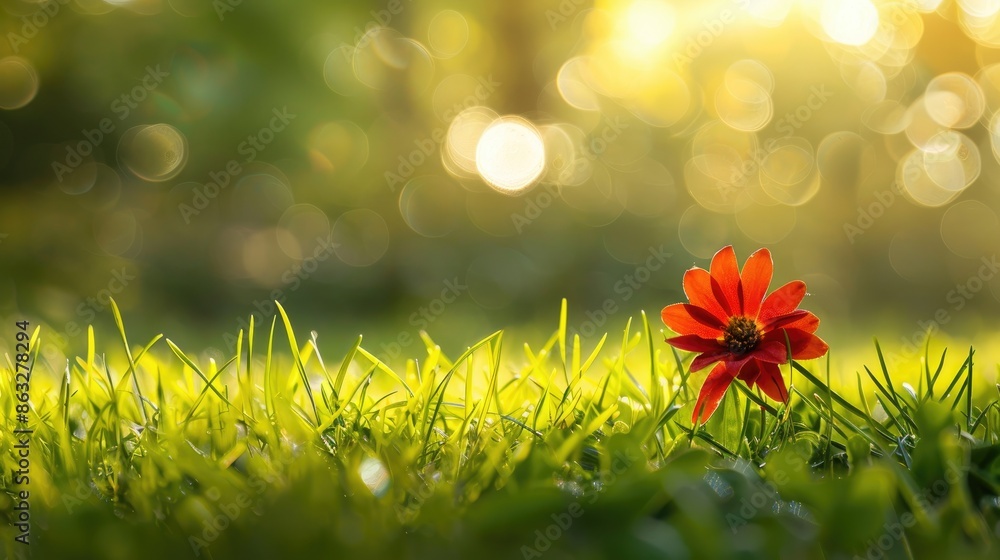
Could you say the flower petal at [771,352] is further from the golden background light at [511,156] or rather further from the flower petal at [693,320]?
the golden background light at [511,156]

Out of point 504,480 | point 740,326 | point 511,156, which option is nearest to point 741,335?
point 740,326

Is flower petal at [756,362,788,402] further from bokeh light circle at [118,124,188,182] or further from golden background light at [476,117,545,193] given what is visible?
golden background light at [476,117,545,193]

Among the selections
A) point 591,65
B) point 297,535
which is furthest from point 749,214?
point 297,535

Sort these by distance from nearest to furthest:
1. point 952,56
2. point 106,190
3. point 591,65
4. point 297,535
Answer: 1. point 297,535
2. point 106,190
3. point 952,56
4. point 591,65

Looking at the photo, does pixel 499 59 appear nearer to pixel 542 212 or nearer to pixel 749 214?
pixel 542 212

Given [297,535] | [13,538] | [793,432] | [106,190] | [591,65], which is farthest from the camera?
[591,65]

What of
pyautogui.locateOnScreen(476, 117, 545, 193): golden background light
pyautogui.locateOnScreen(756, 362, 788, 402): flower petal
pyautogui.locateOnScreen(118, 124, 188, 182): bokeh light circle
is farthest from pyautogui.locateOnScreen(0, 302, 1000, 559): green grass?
pyautogui.locateOnScreen(476, 117, 545, 193): golden background light

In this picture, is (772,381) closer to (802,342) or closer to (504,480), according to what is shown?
(802,342)

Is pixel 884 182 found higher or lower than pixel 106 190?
higher
